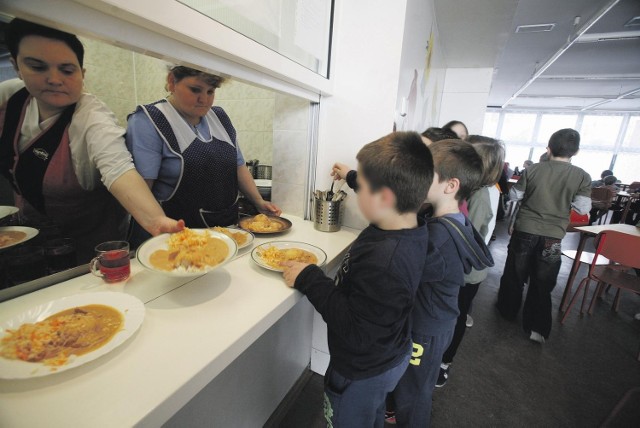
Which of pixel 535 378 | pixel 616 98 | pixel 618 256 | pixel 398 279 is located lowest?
pixel 535 378

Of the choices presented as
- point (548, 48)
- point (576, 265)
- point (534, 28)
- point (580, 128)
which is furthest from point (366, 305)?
point (580, 128)

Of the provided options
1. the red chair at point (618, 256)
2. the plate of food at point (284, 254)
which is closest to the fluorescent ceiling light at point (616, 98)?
the red chair at point (618, 256)

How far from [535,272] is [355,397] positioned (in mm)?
1954

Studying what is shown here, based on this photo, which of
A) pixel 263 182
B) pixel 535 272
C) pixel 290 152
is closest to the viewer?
pixel 290 152

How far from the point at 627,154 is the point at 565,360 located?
37.7 ft

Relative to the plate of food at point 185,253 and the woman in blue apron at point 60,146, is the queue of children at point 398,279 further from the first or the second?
the woman in blue apron at point 60,146

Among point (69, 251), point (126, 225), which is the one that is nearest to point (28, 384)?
point (69, 251)

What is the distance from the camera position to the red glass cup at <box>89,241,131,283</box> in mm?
818

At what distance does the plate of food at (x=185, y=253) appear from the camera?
0.75m

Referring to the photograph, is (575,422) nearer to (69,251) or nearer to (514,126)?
(69,251)

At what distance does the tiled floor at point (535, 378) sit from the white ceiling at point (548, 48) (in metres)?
2.32

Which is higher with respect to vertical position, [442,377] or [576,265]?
[576,265]

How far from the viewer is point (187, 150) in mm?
1153

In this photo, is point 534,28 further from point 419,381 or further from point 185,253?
point 185,253
